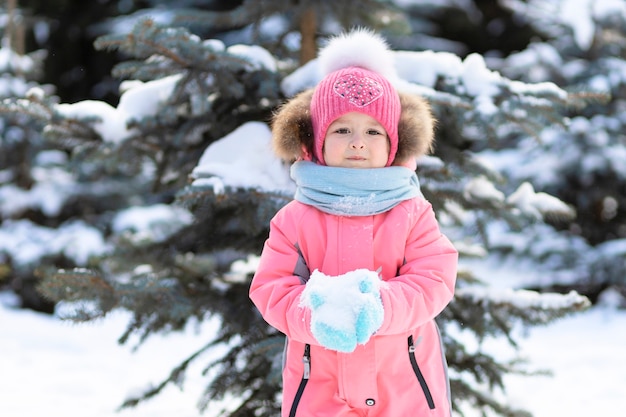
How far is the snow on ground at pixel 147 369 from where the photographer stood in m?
4.43

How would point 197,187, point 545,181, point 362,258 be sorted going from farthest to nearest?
point 545,181 < point 197,187 < point 362,258

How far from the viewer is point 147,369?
5.56 meters

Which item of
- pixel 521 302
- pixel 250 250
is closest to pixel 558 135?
pixel 521 302

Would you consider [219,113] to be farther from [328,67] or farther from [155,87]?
[328,67]

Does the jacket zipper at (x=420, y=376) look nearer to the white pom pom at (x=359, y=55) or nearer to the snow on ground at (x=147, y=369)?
the white pom pom at (x=359, y=55)

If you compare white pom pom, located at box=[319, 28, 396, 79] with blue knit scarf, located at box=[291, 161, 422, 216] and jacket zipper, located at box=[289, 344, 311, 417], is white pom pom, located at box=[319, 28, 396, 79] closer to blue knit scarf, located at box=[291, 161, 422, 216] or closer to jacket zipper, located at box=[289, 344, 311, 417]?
blue knit scarf, located at box=[291, 161, 422, 216]

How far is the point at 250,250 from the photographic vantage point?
10.9 feet

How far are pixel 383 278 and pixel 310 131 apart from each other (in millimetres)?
568

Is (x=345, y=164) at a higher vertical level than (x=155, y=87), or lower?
higher

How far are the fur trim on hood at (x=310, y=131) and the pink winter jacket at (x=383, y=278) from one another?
0.67ft

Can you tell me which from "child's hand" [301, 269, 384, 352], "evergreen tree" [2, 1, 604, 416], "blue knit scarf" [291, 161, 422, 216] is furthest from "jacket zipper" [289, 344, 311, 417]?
"evergreen tree" [2, 1, 604, 416]

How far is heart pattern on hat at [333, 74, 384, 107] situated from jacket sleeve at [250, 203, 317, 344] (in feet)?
1.37

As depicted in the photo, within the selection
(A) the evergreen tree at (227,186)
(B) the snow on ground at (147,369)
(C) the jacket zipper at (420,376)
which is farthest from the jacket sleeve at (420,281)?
(B) the snow on ground at (147,369)

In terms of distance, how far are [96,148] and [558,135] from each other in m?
6.06
